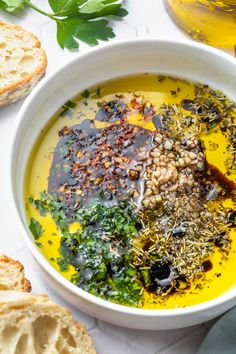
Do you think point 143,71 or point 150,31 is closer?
point 143,71

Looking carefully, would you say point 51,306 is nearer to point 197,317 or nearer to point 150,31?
point 197,317

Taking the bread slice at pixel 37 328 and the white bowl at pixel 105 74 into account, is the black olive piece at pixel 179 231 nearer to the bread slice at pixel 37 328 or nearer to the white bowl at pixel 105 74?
the white bowl at pixel 105 74

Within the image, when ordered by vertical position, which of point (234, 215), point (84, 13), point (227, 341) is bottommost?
point (227, 341)

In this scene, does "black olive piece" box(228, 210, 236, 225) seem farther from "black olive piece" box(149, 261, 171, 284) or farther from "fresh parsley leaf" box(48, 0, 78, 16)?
"fresh parsley leaf" box(48, 0, 78, 16)

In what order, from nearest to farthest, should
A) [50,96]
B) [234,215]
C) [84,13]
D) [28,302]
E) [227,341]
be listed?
[28,302]
[227,341]
[234,215]
[50,96]
[84,13]

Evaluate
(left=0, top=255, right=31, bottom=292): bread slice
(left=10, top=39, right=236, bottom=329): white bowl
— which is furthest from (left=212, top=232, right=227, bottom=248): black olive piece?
(left=0, top=255, right=31, bottom=292): bread slice

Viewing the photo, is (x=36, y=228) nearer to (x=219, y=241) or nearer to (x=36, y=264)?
(x=36, y=264)

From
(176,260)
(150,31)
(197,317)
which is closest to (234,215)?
(176,260)
